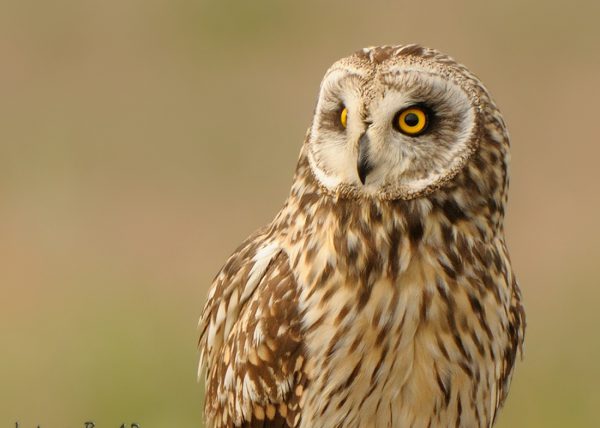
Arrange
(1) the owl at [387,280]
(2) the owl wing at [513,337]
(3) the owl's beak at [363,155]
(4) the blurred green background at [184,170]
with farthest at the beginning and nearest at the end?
1. (4) the blurred green background at [184,170]
2. (2) the owl wing at [513,337]
3. (1) the owl at [387,280]
4. (3) the owl's beak at [363,155]

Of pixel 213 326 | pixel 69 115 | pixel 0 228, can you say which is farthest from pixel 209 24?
pixel 213 326

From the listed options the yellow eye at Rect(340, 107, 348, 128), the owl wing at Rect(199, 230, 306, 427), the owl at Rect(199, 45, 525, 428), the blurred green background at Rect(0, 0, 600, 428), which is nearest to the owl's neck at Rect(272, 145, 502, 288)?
the owl at Rect(199, 45, 525, 428)

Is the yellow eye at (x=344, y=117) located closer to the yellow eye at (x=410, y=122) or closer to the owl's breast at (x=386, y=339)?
the yellow eye at (x=410, y=122)

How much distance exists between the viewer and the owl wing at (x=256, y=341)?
5387mm

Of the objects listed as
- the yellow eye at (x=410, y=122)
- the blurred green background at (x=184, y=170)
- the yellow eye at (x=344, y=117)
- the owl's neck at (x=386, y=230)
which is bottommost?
the owl's neck at (x=386, y=230)

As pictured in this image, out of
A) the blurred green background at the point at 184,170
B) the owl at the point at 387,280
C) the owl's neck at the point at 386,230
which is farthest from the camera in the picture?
the blurred green background at the point at 184,170

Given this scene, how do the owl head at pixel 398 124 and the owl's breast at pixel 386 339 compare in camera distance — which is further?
the owl's breast at pixel 386 339

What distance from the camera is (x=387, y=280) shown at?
210 inches

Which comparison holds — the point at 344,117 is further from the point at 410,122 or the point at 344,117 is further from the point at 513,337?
the point at 513,337

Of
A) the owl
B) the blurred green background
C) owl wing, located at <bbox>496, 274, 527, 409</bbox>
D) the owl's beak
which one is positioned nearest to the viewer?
the owl's beak

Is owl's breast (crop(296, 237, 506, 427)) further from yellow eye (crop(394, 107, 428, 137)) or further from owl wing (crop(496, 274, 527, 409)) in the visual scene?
yellow eye (crop(394, 107, 428, 137))

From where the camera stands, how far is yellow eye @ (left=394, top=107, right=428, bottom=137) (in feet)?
16.9

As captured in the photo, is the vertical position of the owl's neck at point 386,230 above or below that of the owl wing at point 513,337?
above

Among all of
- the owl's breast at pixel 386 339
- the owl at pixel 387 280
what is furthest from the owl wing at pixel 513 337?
the owl's breast at pixel 386 339
